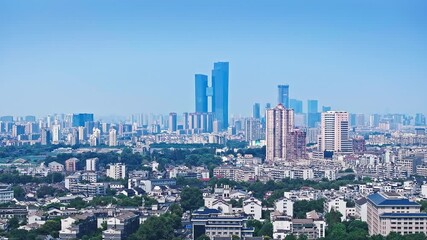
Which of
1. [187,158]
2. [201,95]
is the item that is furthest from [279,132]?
[201,95]

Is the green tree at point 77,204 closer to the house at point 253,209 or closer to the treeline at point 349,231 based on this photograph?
the house at point 253,209

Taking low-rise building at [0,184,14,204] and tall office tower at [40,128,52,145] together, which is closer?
low-rise building at [0,184,14,204]

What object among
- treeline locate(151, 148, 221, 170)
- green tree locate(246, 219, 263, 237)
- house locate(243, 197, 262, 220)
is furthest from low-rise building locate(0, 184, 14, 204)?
treeline locate(151, 148, 221, 170)

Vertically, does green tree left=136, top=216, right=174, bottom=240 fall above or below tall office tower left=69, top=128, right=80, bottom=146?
below

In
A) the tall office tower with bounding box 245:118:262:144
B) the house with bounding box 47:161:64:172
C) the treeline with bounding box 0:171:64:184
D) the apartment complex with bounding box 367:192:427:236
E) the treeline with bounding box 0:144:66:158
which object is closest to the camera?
the apartment complex with bounding box 367:192:427:236

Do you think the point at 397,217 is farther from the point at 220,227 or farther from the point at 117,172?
the point at 117,172

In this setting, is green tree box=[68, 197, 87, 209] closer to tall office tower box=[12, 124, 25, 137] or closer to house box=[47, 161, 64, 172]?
house box=[47, 161, 64, 172]
